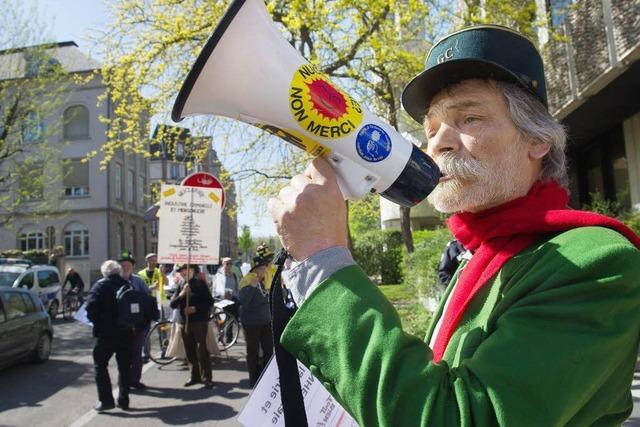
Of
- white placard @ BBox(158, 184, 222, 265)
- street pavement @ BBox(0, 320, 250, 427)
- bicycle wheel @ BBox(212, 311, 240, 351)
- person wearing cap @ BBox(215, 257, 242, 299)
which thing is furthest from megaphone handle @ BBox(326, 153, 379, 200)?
person wearing cap @ BBox(215, 257, 242, 299)

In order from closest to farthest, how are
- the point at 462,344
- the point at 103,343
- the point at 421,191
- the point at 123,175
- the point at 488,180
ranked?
the point at 462,344
the point at 488,180
the point at 421,191
the point at 103,343
the point at 123,175

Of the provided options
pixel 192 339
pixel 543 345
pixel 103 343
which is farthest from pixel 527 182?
pixel 192 339

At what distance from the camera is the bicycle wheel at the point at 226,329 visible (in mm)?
10305

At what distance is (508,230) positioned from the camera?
1293 mm

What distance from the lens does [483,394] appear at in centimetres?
95

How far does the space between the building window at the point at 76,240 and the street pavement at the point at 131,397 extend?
27.7 metres

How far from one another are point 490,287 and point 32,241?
40312 millimetres

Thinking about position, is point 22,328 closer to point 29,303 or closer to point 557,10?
point 29,303

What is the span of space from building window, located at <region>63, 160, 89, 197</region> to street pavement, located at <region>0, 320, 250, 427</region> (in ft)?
92.7

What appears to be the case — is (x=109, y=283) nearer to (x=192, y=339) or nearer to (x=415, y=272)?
(x=192, y=339)

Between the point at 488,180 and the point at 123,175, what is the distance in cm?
4030

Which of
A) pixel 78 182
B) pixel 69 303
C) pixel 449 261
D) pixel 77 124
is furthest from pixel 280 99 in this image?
pixel 77 124

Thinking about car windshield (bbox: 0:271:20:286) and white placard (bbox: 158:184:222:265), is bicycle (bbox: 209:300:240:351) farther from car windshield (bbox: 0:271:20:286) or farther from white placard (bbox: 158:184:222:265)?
car windshield (bbox: 0:271:20:286)

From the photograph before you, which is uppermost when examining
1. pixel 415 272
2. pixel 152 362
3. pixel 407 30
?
pixel 407 30
